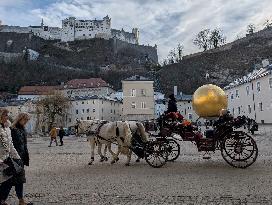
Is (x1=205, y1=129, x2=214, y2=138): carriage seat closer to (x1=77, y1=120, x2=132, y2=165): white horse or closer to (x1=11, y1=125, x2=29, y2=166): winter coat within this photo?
(x1=77, y1=120, x2=132, y2=165): white horse

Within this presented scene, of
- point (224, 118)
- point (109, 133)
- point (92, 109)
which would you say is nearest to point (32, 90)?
point (92, 109)

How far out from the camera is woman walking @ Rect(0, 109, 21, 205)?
25.8 ft

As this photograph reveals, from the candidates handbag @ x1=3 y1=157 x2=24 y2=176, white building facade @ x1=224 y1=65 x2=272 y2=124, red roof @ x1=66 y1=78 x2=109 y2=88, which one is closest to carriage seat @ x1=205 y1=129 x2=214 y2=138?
handbag @ x1=3 y1=157 x2=24 y2=176

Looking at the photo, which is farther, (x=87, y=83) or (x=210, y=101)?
(x=87, y=83)

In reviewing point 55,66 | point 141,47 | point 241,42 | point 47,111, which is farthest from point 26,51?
point 241,42

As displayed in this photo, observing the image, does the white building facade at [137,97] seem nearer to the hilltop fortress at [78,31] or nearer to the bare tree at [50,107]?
the bare tree at [50,107]

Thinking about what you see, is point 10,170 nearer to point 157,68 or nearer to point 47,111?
point 47,111

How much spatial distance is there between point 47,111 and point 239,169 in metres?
73.4

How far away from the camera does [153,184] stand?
10.5 metres

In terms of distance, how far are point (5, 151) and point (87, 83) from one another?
108154mm

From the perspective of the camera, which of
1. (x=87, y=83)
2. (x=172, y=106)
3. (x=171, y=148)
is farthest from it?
(x=87, y=83)

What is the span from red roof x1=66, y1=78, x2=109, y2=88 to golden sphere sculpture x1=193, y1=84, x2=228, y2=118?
315 feet

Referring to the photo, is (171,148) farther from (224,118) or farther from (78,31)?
(78,31)

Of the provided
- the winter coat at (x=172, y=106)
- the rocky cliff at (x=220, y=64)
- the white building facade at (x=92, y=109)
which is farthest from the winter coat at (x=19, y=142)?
the rocky cliff at (x=220, y=64)
